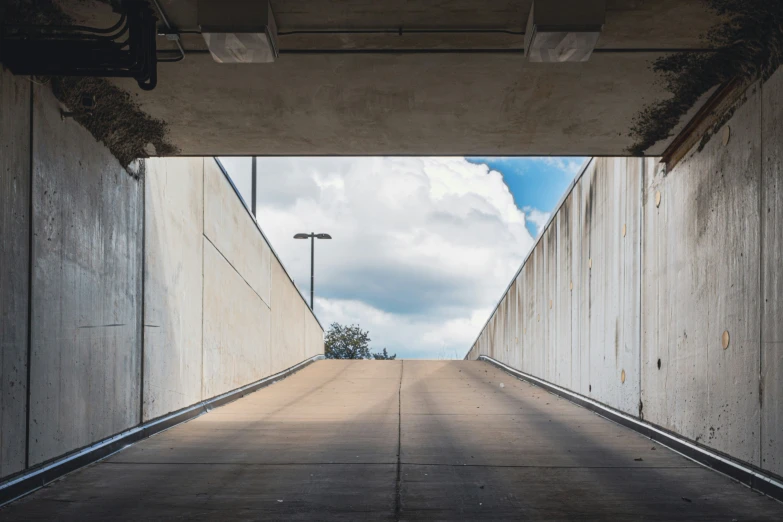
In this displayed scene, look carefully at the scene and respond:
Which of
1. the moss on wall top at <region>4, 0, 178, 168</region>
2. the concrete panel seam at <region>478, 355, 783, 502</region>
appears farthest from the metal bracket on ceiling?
the concrete panel seam at <region>478, 355, 783, 502</region>

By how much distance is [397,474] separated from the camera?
647 centimetres

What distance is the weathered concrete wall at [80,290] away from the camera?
20.0 feet

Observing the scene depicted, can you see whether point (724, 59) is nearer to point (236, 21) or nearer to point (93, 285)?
point (236, 21)

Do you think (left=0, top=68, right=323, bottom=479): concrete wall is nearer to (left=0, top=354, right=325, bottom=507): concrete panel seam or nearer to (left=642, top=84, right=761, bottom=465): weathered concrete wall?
(left=0, top=354, right=325, bottom=507): concrete panel seam

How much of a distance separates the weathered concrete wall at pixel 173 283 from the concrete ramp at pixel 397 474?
633 mm

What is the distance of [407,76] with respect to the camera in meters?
6.75

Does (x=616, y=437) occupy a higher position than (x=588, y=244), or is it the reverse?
(x=588, y=244)

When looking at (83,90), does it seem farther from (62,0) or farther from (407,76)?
(407,76)

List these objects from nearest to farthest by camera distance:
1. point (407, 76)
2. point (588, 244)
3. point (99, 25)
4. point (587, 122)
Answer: point (99, 25) < point (407, 76) < point (587, 122) < point (588, 244)

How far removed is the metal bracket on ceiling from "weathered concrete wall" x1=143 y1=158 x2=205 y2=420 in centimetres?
348

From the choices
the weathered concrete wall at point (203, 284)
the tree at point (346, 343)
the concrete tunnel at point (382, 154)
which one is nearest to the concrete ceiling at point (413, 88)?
the concrete tunnel at point (382, 154)

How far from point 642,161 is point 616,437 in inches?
149

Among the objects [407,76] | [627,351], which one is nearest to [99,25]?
[407,76]

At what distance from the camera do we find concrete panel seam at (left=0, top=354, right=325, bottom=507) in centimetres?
557
